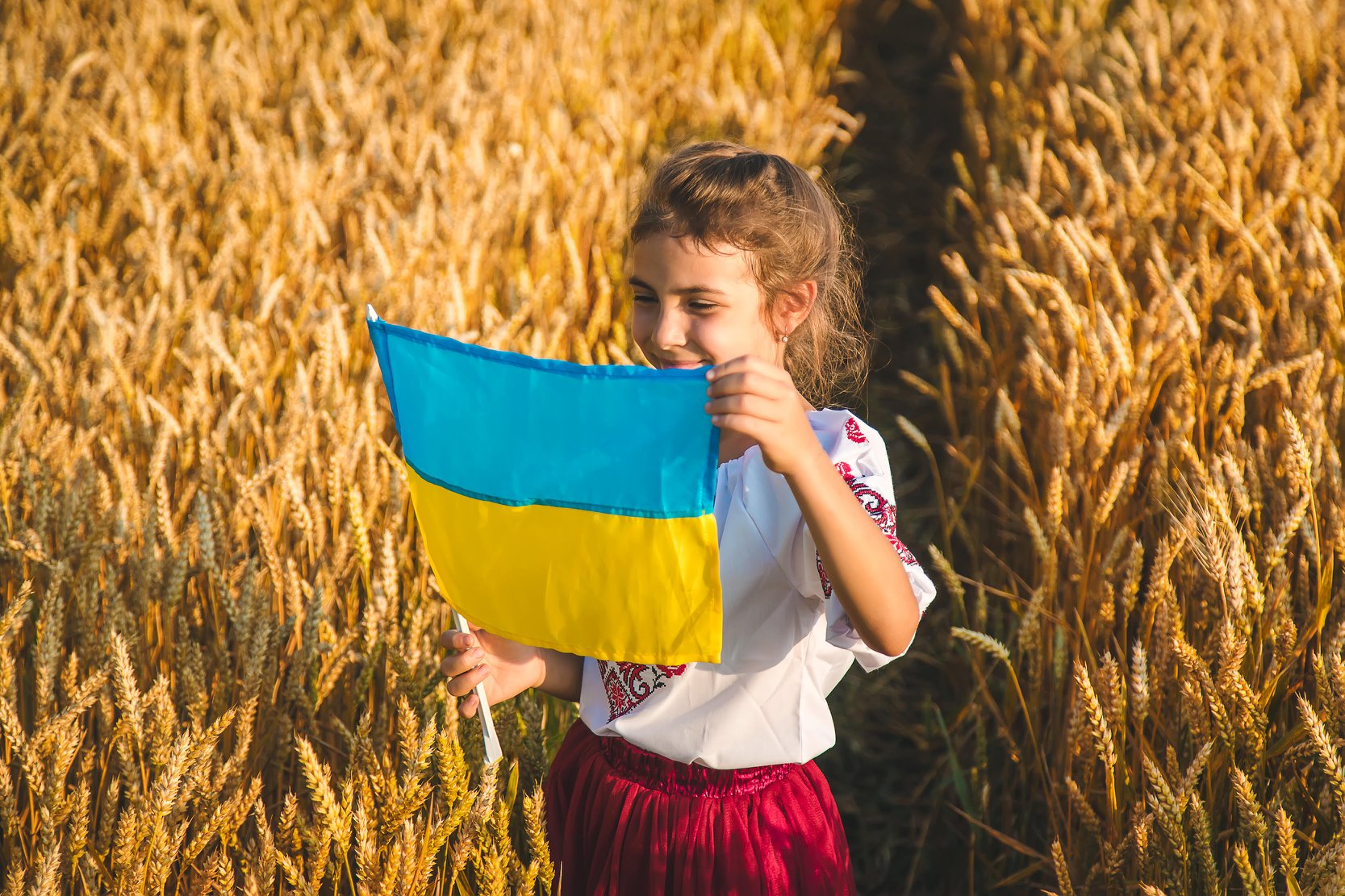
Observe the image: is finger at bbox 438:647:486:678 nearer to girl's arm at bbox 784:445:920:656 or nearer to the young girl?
the young girl

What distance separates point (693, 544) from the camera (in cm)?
125

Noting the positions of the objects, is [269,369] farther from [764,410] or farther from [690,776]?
[764,410]

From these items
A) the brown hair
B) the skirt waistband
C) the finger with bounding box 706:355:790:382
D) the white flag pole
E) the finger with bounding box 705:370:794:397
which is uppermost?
the brown hair

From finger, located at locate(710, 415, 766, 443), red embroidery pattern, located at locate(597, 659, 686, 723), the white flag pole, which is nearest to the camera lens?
finger, located at locate(710, 415, 766, 443)

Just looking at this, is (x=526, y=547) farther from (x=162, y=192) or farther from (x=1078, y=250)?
(x=162, y=192)

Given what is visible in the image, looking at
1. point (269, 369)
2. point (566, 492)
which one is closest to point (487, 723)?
point (566, 492)

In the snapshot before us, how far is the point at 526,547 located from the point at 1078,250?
1.87 m

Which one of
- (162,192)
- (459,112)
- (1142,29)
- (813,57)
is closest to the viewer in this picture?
(162,192)

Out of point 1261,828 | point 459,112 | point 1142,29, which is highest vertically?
point 1142,29

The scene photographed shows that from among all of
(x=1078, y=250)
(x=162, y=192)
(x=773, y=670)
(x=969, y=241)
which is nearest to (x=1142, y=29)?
(x=969, y=241)

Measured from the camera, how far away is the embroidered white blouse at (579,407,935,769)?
135 cm

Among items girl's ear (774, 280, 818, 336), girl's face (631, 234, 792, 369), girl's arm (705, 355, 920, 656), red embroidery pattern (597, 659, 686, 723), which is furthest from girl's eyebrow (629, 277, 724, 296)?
red embroidery pattern (597, 659, 686, 723)

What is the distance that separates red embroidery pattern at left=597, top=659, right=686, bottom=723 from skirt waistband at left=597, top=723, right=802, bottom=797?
0.20 ft

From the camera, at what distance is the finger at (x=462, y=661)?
1.41m
